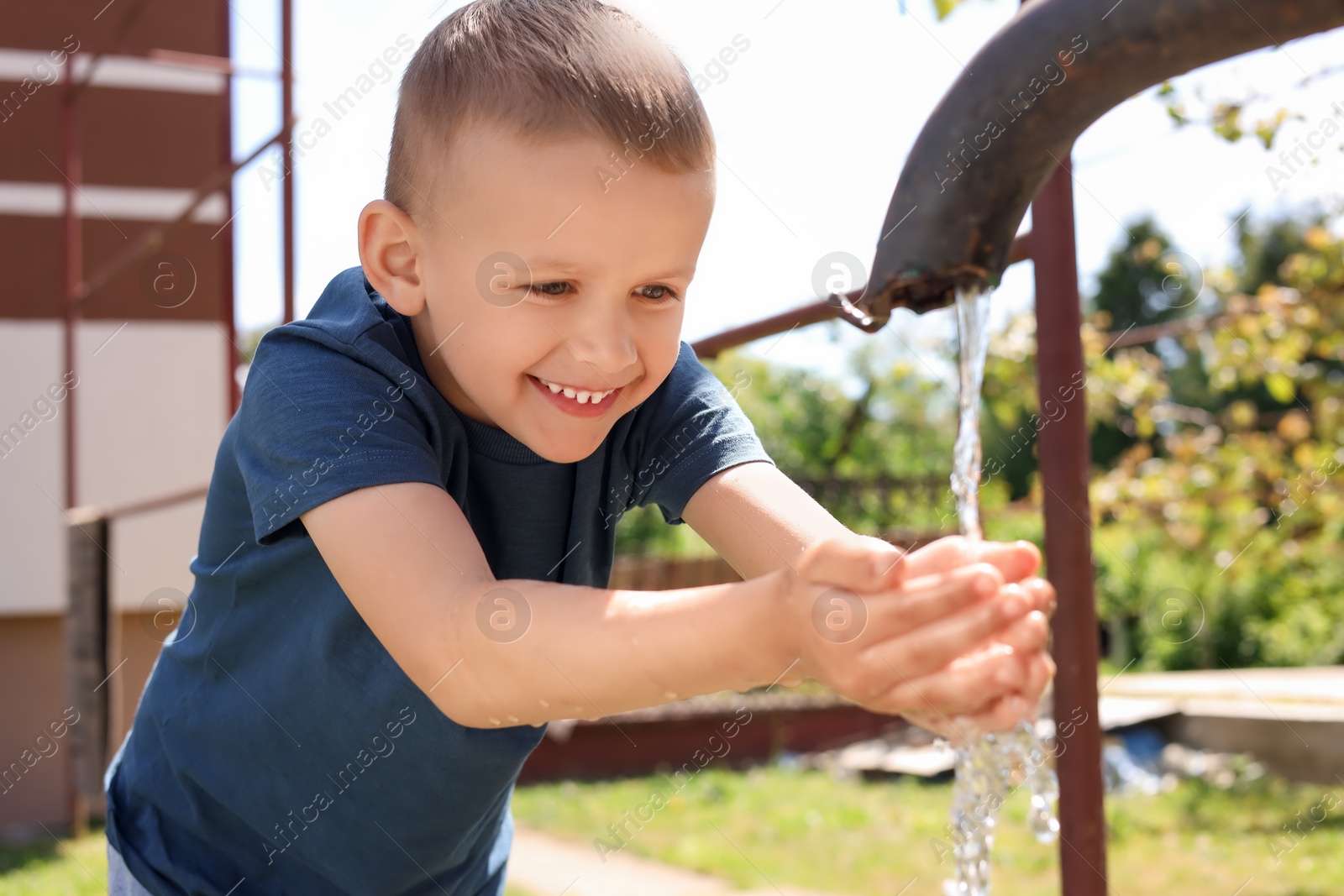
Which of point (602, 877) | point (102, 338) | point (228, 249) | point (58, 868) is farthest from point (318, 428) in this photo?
point (102, 338)

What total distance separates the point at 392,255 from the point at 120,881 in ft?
2.54

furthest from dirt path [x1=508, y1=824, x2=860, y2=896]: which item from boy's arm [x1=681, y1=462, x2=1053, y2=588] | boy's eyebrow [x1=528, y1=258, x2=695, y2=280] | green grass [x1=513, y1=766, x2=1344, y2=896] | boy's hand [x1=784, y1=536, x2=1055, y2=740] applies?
boy's hand [x1=784, y1=536, x2=1055, y2=740]

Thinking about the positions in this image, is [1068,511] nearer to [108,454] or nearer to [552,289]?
[552,289]

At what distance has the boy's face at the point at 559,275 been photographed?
3.26 feet

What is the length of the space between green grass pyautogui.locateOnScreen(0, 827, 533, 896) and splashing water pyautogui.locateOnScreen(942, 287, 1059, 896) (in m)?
3.32

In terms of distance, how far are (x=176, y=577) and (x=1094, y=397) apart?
15.3 feet

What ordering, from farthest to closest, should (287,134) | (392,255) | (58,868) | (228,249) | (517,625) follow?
1. (58,868)
2. (228,249)
3. (287,134)
4. (392,255)
5. (517,625)

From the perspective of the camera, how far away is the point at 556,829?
5.14 metres

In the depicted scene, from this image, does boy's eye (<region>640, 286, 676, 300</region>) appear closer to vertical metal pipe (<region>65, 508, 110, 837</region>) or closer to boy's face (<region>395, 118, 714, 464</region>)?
boy's face (<region>395, 118, 714, 464</region>)

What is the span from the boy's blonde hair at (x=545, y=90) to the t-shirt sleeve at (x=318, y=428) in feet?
0.57

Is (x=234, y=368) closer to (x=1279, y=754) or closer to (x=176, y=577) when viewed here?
(x=176, y=577)

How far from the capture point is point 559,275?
99 cm

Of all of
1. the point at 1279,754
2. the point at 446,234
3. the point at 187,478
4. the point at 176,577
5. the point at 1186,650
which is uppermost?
the point at 446,234

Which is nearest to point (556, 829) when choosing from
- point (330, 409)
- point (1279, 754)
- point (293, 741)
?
point (1279, 754)
